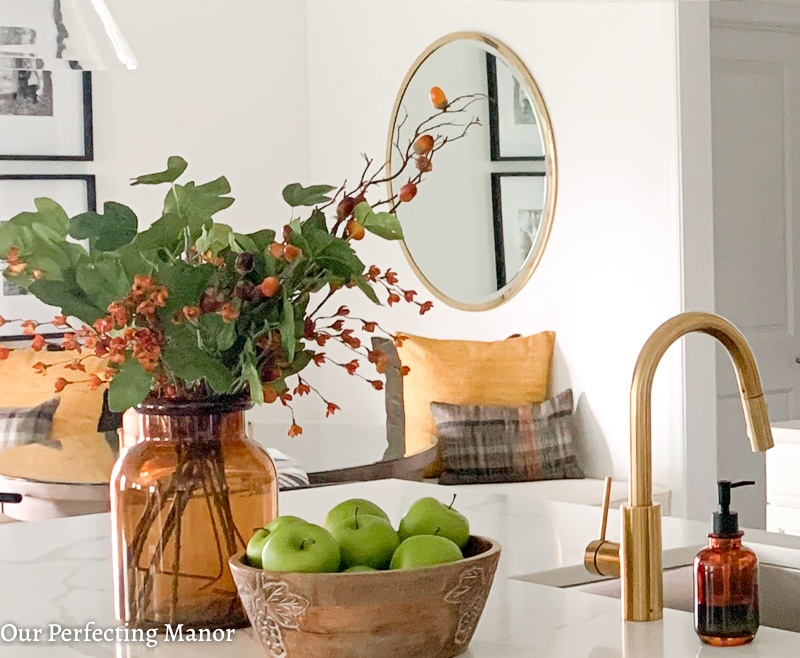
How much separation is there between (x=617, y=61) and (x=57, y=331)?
2492 mm

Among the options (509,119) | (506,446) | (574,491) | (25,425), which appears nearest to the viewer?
(574,491)

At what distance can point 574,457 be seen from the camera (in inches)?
163

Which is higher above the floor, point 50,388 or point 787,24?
point 787,24

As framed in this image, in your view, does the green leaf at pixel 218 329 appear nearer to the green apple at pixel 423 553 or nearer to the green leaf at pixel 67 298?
the green leaf at pixel 67 298

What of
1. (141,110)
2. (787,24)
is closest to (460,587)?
(787,24)

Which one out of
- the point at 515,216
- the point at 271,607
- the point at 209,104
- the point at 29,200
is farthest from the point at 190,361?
the point at 209,104

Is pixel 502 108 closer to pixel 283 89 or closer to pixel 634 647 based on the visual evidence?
A: pixel 283 89

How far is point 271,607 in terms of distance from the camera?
1.04 m

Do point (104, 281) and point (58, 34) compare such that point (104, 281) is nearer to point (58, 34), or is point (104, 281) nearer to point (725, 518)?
point (58, 34)

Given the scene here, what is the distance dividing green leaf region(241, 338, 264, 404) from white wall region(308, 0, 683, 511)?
2849mm

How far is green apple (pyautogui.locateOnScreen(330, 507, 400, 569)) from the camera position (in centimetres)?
107

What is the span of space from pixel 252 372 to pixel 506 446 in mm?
3000

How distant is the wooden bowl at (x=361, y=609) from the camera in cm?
102

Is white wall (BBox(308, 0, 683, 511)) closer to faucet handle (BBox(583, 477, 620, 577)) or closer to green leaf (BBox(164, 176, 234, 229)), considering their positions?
faucet handle (BBox(583, 477, 620, 577))
